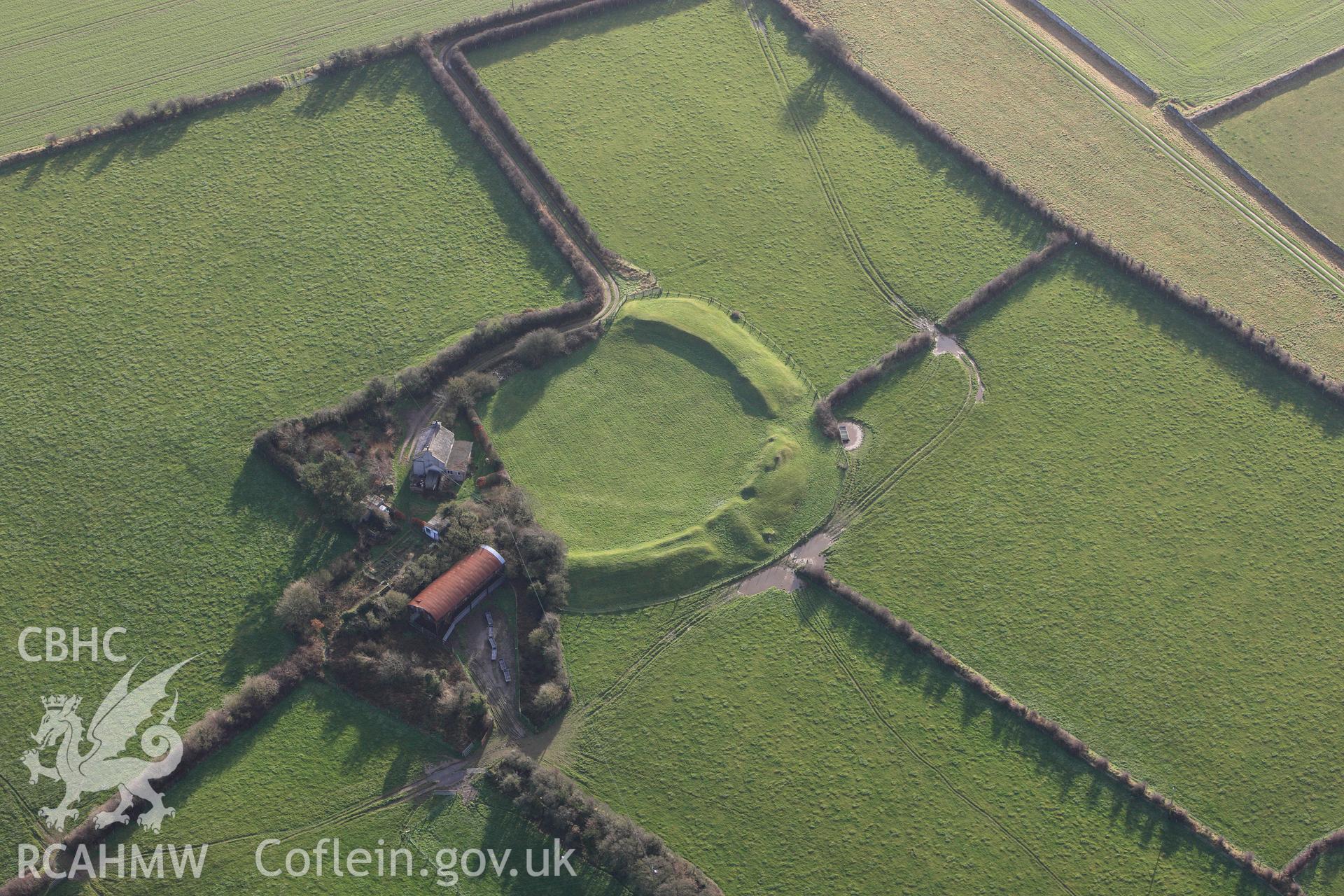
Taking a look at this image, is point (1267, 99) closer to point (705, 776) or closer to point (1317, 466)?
point (1317, 466)

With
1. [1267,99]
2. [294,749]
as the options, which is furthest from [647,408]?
[1267,99]

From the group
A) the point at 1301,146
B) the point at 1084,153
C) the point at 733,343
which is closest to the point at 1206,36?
the point at 1301,146

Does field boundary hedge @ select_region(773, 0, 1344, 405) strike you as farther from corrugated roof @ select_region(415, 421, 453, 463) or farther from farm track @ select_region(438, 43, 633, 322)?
corrugated roof @ select_region(415, 421, 453, 463)

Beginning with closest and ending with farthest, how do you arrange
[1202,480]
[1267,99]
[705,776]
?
[705,776] → [1202,480] → [1267,99]

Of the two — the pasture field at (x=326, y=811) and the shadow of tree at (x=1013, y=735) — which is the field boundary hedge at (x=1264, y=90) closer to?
the shadow of tree at (x=1013, y=735)

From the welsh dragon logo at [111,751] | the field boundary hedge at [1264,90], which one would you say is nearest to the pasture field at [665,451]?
the welsh dragon logo at [111,751]
